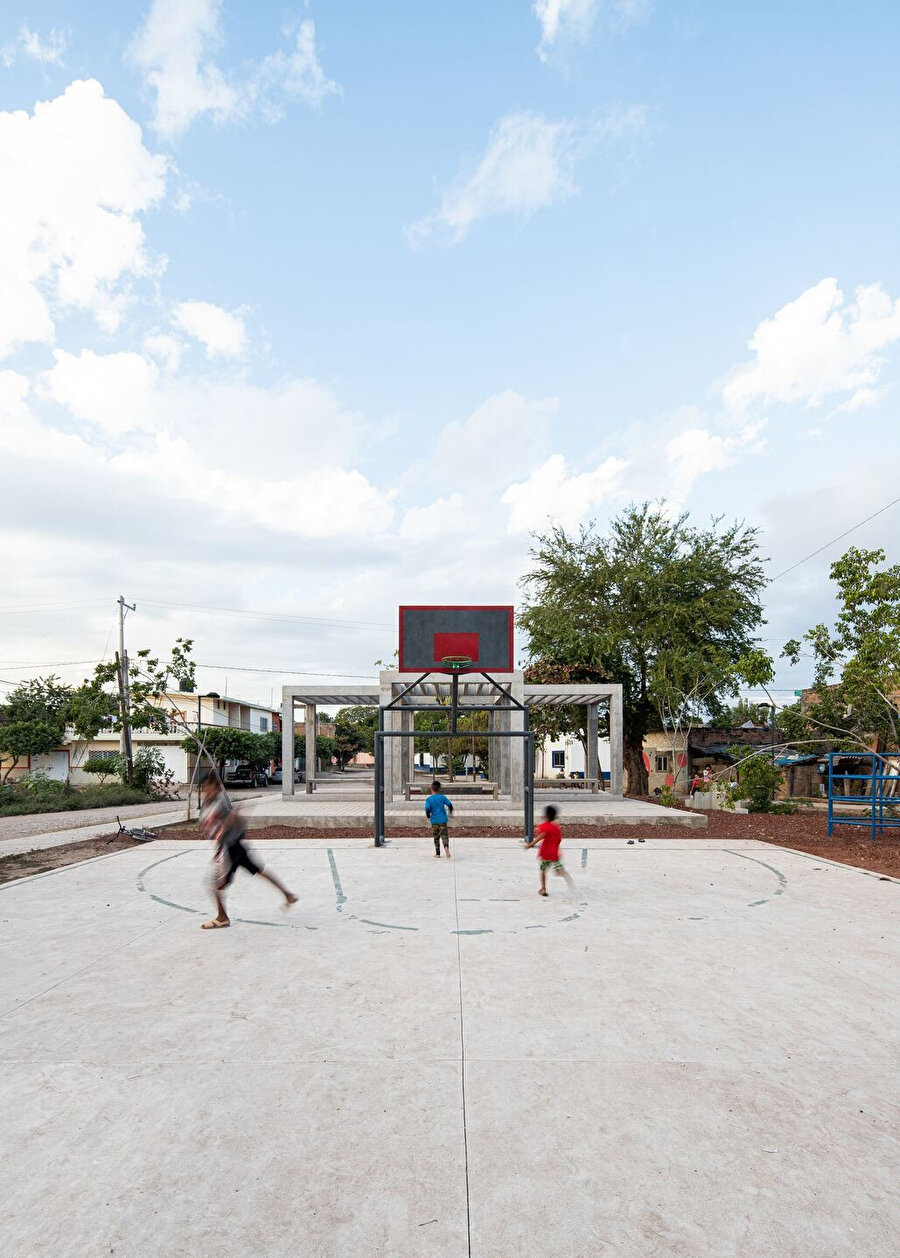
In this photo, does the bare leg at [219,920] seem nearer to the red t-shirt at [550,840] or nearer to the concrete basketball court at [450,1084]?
the concrete basketball court at [450,1084]

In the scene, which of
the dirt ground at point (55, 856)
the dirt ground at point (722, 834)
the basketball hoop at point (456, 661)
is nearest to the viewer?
the dirt ground at point (55, 856)

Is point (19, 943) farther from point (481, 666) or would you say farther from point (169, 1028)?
point (481, 666)

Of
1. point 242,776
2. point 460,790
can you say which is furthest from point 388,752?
point 242,776

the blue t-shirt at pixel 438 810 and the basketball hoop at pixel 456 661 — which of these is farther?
the basketball hoop at pixel 456 661

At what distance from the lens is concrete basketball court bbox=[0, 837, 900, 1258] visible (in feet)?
10.3

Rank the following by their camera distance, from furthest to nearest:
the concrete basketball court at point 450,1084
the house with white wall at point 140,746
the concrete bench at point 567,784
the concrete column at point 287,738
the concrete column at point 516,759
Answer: the house with white wall at point 140,746 < the concrete bench at point 567,784 < the concrete column at point 287,738 < the concrete column at point 516,759 < the concrete basketball court at point 450,1084

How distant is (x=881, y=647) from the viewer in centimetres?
1570

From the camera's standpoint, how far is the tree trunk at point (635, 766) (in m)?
30.1

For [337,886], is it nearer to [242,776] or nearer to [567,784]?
[567,784]

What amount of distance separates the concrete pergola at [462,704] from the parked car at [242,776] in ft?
53.9

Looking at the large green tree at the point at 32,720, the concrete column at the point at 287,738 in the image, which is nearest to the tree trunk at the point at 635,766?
the concrete column at the point at 287,738

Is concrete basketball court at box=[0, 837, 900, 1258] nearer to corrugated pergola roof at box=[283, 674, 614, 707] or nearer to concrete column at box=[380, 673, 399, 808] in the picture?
concrete column at box=[380, 673, 399, 808]

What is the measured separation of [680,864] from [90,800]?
23.6 m

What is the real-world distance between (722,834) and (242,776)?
32.7 meters
